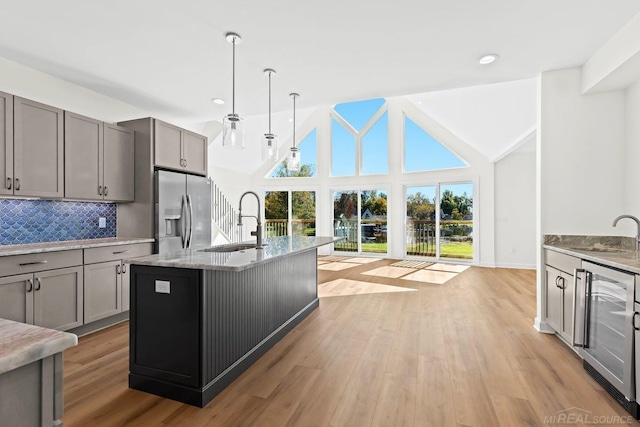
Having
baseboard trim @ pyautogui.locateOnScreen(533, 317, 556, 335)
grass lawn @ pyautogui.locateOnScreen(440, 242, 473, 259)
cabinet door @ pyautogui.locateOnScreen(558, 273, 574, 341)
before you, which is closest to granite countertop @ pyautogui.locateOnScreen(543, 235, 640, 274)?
cabinet door @ pyautogui.locateOnScreen(558, 273, 574, 341)

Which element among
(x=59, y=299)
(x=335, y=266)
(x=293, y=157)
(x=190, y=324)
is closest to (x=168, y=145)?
(x=293, y=157)

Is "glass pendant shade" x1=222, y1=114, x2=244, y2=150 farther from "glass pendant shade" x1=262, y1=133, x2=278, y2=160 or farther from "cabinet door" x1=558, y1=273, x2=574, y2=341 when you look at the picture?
"cabinet door" x1=558, y1=273, x2=574, y2=341

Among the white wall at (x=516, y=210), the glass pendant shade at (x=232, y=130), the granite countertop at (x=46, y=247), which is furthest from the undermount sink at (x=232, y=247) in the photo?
the white wall at (x=516, y=210)

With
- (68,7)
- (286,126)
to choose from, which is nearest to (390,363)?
(68,7)

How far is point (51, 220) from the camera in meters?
3.33

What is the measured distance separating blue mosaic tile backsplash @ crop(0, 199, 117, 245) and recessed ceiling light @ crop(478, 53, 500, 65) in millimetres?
4440

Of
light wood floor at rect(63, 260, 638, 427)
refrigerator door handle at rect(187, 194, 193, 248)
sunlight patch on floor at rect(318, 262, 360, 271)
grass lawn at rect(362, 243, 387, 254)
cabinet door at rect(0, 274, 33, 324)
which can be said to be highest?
refrigerator door handle at rect(187, 194, 193, 248)

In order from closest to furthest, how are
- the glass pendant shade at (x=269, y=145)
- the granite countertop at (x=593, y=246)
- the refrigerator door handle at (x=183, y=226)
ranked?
the granite countertop at (x=593, y=246), the glass pendant shade at (x=269, y=145), the refrigerator door handle at (x=183, y=226)

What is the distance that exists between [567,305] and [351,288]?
2.75 metres

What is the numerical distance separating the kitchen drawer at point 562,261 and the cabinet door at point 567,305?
2.6 inches

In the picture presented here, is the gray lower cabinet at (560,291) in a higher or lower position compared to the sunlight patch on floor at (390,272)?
higher

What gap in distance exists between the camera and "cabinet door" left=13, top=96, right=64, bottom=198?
2.79m

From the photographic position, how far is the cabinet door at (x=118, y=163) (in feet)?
11.7

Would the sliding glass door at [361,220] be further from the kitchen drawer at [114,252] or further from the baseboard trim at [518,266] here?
the kitchen drawer at [114,252]
